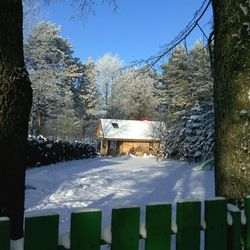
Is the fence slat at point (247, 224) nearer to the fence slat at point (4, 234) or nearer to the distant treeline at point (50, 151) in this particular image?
the fence slat at point (4, 234)

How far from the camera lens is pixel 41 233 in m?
2.16

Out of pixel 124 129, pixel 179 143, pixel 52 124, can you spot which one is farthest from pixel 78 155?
pixel 124 129

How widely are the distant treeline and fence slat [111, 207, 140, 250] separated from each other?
1982 cm

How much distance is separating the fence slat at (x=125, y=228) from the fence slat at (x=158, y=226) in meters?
0.08

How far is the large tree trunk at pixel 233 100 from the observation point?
3.54m

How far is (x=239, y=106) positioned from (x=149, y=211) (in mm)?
1439

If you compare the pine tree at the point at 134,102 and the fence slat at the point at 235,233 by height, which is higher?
the pine tree at the point at 134,102

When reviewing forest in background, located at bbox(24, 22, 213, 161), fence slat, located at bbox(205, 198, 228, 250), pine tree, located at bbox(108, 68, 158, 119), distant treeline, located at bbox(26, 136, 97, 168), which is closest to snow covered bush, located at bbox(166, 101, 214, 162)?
forest in background, located at bbox(24, 22, 213, 161)

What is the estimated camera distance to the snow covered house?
55406 mm

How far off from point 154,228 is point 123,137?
53128 millimetres

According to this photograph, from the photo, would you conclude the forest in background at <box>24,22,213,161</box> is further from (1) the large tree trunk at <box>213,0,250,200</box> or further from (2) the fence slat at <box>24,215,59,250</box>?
(2) the fence slat at <box>24,215,59,250</box>

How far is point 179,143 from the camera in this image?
3344 centimetres

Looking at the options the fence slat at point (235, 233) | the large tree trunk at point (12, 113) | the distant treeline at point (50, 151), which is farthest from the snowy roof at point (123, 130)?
the fence slat at point (235, 233)

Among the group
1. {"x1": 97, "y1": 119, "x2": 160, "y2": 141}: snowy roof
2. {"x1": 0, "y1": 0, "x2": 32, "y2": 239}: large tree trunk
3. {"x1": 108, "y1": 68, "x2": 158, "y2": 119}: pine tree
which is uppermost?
{"x1": 108, "y1": 68, "x2": 158, "y2": 119}: pine tree
